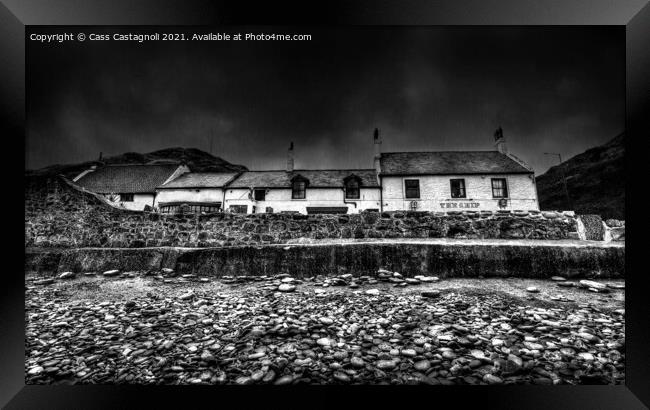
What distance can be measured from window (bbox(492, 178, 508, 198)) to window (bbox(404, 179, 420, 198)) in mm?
3548

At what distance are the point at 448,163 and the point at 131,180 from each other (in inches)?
681

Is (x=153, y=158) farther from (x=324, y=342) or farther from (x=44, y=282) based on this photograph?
(x=324, y=342)

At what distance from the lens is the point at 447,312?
6.95 ft

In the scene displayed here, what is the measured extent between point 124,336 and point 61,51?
93.9 inches

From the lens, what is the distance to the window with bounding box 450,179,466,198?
38.4ft

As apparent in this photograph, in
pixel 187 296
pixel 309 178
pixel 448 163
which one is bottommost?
pixel 187 296

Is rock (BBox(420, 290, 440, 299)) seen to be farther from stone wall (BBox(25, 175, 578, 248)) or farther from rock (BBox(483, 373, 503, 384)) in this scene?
stone wall (BBox(25, 175, 578, 248))

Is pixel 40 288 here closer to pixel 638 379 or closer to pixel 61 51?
pixel 61 51

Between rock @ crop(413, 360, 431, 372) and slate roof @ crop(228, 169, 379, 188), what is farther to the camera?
slate roof @ crop(228, 169, 379, 188)

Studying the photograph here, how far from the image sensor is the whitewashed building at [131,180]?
13.1 m

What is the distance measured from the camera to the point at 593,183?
A: 15.4 feet

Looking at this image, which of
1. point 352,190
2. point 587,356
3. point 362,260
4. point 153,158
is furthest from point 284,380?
point 352,190

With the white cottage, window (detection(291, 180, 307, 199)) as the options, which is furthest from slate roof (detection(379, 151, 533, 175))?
window (detection(291, 180, 307, 199))
